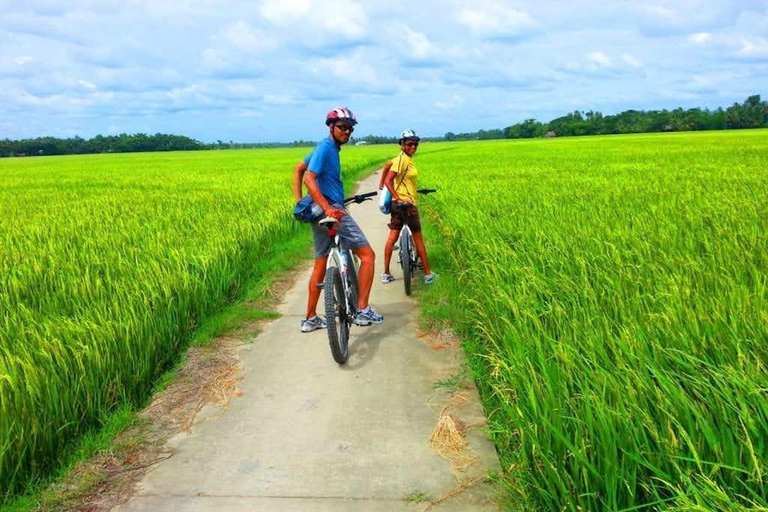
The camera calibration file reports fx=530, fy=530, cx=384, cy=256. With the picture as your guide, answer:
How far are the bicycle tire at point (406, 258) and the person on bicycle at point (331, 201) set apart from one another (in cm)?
132

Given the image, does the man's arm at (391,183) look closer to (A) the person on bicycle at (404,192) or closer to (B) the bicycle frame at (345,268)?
(A) the person on bicycle at (404,192)

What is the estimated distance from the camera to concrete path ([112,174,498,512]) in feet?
7.83

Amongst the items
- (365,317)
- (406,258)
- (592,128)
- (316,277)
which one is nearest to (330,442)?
(365,317)

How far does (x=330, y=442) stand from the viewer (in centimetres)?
286

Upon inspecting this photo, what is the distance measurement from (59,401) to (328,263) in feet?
6.54

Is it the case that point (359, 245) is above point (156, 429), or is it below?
above

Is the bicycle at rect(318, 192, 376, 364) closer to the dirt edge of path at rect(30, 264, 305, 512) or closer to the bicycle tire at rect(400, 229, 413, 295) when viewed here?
the dirt edge of path at rect(30, 264, 305, 512)

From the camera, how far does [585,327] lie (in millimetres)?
2873

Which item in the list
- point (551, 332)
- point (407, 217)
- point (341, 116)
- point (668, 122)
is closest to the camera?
point (551, 332)

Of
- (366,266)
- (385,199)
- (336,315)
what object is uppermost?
(385,199)

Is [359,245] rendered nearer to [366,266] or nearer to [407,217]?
[366,266]

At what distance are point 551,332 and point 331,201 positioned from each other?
79.1 inches

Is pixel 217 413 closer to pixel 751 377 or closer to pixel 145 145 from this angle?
pixel 751 377

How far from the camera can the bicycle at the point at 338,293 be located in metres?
3.78
